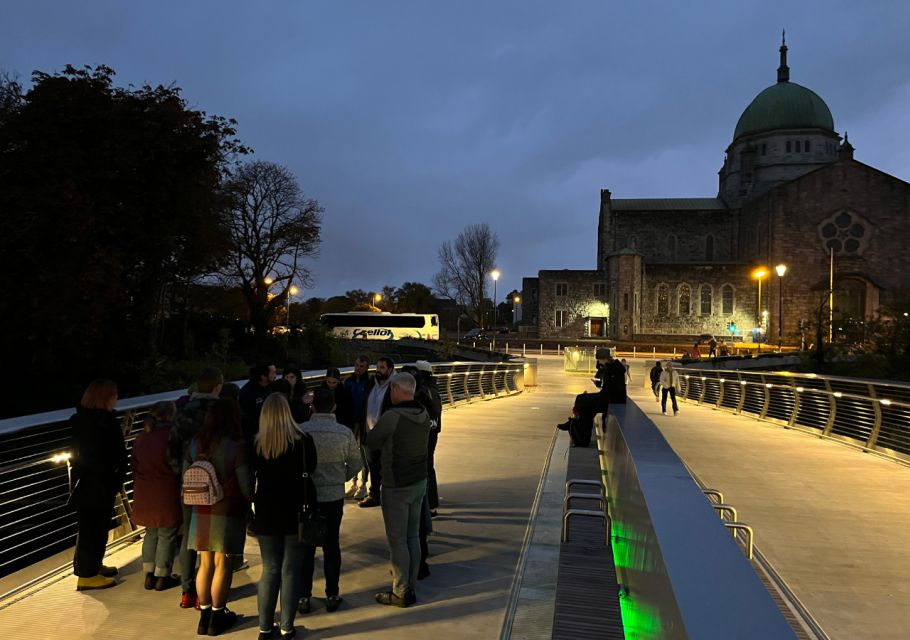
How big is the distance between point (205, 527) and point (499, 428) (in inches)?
394

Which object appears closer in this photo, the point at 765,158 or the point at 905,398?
the point at 905,398

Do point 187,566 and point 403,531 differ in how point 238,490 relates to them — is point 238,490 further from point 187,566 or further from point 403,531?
point 403,531

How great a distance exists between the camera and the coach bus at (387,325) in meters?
54.0

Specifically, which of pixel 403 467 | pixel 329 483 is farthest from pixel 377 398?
pixel 329 483

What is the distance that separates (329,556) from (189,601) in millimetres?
1023

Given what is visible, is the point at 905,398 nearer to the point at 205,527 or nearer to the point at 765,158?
the point at 205,527

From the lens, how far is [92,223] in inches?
557

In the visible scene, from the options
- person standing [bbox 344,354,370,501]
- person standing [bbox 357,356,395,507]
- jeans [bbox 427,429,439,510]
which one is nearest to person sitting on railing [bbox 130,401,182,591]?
person standing [bbox 357,356,395,507]

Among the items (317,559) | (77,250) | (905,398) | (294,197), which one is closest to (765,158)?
(294,197)

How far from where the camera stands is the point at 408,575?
470 cm

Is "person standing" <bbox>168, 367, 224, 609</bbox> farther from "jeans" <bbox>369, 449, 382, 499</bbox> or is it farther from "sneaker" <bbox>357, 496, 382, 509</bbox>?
"sneaker" <bbox>357, 496, 382, 509</bbox>

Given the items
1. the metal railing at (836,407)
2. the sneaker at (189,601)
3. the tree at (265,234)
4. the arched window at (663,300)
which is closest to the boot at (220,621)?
the sneaker at (189,601)

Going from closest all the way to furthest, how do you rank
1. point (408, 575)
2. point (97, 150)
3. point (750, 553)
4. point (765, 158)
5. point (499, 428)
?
point (408, 575)
point (750, 553)
point (499, 428)
point (97, 150)
point (765, 158)

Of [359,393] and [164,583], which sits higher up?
[359,393]
